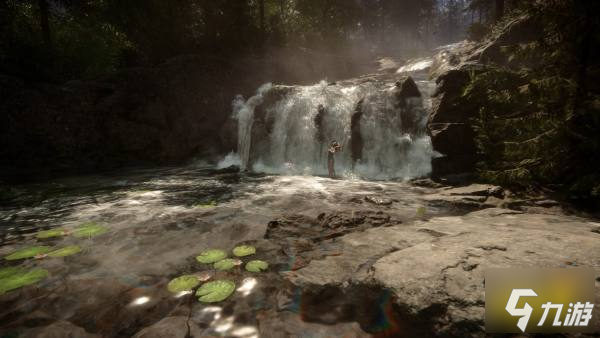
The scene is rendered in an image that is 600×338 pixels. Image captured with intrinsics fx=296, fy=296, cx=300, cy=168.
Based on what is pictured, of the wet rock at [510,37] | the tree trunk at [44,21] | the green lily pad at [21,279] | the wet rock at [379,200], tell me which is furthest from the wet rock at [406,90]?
the tree trunk at [44,21]

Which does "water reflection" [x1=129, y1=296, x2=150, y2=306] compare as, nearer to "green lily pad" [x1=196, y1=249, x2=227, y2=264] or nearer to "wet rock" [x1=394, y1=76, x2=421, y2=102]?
"green lily pad" [x1=196, y1=249, x2=227, y2=264]

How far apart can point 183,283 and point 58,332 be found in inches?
42.6

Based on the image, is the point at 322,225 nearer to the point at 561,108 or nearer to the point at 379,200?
the point at 379,200

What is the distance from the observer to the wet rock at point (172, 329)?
2.51 meters

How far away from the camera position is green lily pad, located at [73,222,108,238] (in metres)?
5.02

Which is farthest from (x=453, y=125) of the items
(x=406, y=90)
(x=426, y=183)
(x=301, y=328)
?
(x=301, y=328)

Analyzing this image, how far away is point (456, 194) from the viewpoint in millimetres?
7234

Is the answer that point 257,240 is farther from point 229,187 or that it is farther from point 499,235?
point 229,187

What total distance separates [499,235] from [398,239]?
117cm

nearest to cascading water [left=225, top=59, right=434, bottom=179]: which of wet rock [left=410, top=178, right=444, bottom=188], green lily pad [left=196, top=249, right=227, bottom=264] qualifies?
wet rock [left=410, top=178, right=444, bottom=188]

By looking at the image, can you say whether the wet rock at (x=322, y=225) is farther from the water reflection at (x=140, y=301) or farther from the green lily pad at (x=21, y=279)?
the green lily pad at (x=21, y=279)

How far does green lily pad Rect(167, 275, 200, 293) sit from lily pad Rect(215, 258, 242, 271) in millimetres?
341

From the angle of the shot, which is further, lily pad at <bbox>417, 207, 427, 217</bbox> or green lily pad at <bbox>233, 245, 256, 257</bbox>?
lily pad at <bbox>417, 207, 427, 217</bbox>

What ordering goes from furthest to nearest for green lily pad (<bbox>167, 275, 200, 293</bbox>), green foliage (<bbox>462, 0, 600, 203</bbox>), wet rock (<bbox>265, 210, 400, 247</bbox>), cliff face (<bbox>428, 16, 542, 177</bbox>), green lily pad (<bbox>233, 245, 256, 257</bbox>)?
1. cliff face (<bbox>428, 16, 542, 177</bbox>)
2. green foliage (<bbox>462, 0, 600, 203</bbox>)
3. wet rock (<bbox>265, 210, 400, 247</bbox>)
4. green lily pad (<bbox>233, 245, 256, 257</bbox>)
5. green lily pad (<bbox>167, 275, 200, 293</bbox>)
